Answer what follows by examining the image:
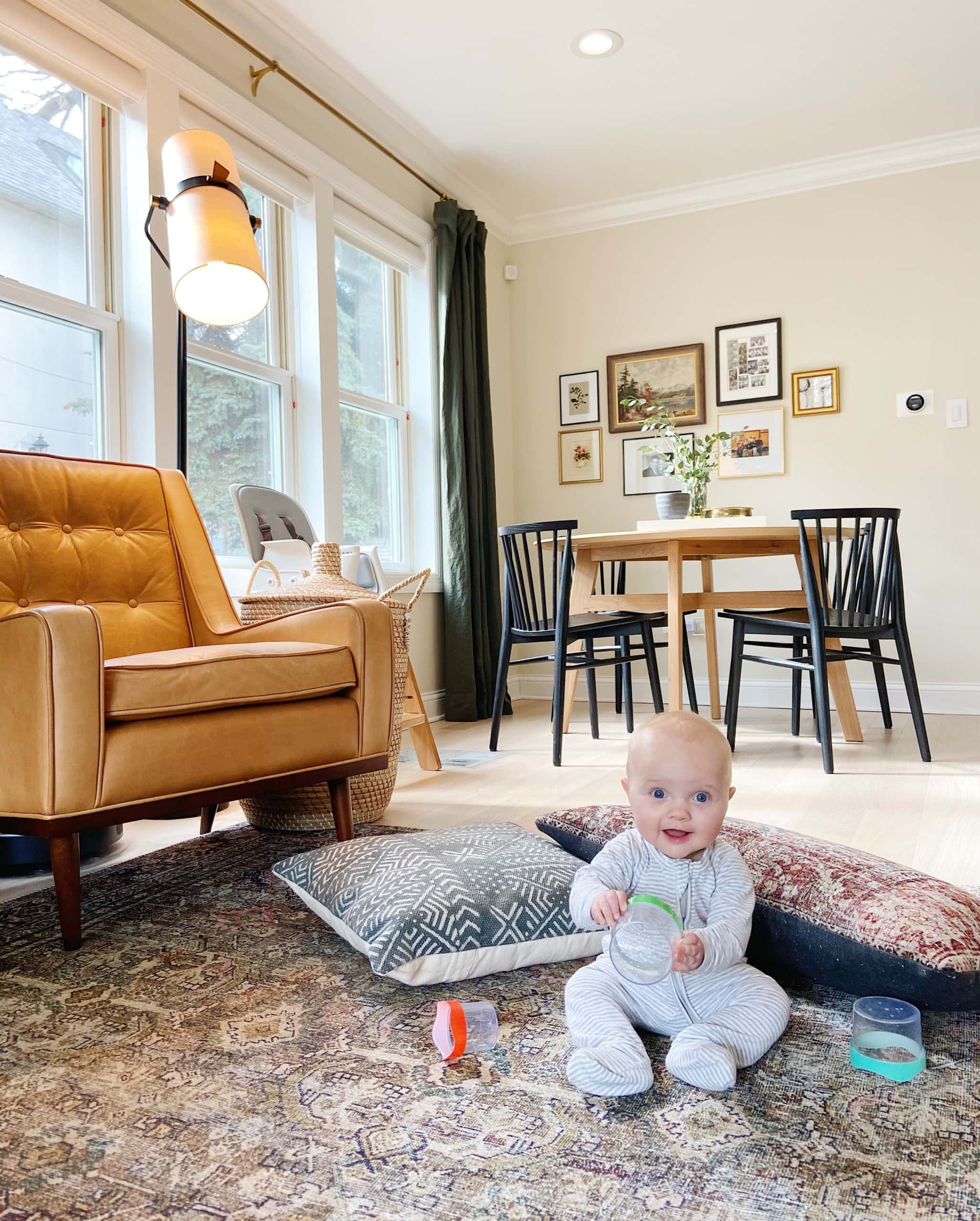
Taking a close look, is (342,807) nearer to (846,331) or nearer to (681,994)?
(681,994)

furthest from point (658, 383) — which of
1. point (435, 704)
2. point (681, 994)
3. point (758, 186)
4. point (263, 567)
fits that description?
point (681, 994)

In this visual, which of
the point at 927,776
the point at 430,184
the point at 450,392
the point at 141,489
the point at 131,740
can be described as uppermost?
the point at 430,184

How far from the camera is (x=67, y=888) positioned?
4.93ft

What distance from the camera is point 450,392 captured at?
4336 millimetres

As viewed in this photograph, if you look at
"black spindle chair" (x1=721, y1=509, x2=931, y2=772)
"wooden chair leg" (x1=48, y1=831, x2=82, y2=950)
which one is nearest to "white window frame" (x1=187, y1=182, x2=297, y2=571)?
"black spindle chair" (x1=721, y1=509, x2=931, y2=772)

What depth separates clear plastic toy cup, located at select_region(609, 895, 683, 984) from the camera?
1.06m

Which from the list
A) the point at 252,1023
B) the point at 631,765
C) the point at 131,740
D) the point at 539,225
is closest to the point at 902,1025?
the point at 631,765

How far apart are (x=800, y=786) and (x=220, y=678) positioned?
1.68 m

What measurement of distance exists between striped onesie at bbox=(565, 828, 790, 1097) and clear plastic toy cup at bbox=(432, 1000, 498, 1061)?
0.32 feet

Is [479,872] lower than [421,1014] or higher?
higher

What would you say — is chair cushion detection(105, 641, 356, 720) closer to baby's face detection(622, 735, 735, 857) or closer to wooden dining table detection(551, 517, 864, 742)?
baby's face detection(622, 735, 735, 857)

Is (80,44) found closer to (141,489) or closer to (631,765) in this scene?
(141,489)

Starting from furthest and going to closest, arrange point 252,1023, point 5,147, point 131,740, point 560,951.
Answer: point 5,147, point 131,740, point 560,951, point 252,1023

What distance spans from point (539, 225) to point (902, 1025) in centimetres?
468
